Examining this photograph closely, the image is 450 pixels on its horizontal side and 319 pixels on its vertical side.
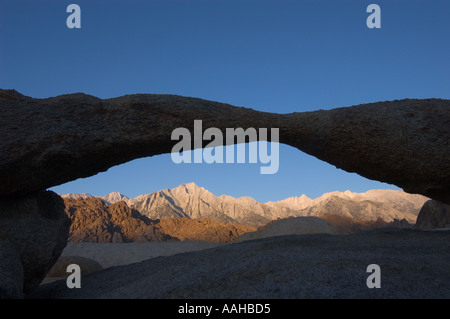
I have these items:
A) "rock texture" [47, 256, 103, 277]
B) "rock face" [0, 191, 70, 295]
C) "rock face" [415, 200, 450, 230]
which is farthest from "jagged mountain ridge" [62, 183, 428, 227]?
"rock face" [0, 191, 70, 295]

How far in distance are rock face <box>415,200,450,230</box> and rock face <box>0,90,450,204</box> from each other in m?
16.4

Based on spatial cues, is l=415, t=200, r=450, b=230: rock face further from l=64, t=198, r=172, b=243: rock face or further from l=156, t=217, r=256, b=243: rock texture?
l=64, t=198, r=172, b=243: rock face

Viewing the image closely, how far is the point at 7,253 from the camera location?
5289 millimetres

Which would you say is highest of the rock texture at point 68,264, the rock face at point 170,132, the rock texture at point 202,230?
the rock face at point 170,132

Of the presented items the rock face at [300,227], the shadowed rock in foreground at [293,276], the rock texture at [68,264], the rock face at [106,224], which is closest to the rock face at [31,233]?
→ the shadowed rock in foreground at [293,276]

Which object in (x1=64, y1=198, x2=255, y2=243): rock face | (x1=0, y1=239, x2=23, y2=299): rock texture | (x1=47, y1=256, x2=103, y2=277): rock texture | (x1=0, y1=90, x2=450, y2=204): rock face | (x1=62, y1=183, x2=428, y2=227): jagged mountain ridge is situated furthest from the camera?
(x1=62, y1=183, x2=428, y2=227): jagged mountain ridge

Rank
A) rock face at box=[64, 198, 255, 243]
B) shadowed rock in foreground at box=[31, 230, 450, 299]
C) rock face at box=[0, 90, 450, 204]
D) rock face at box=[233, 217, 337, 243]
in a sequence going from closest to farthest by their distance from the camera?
1. shadowed rock in foreground at box=[31, 230, 450, 299]
2. rock face at box=[0, 90, 450, 204]
3. rock face at box=[233, 217, 337, 243]
4. rock face at box=[64, 198, 255, 243]

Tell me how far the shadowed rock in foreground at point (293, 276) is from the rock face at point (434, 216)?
17080 millimetres

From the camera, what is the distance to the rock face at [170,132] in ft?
18.5

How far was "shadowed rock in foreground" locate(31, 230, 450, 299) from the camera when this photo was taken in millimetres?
3887

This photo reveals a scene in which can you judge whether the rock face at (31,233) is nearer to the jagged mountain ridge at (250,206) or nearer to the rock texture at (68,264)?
the rock texture at (68,264)

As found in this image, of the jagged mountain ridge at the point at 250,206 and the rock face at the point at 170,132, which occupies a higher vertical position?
the rock face at the point at 170,132

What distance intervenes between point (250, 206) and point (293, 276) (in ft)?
301
